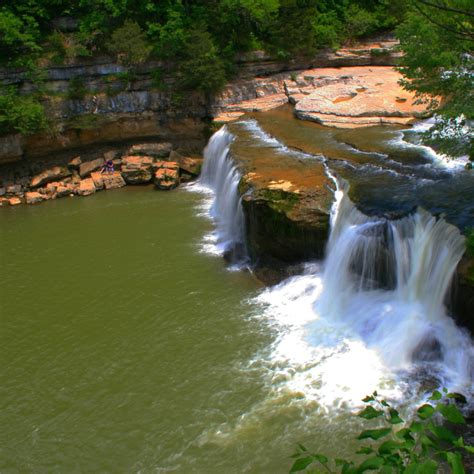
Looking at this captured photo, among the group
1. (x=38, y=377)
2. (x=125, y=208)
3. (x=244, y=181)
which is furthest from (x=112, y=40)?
(x=38, y=377)

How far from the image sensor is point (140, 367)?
28.4 feet

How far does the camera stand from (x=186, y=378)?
826 centimetres

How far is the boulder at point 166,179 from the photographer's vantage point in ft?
61.0

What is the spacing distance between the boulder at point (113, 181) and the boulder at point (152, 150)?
1526 millimetres

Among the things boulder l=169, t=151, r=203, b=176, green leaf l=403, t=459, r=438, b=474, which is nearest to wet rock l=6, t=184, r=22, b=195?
boulder l=169, t=151, r=203, b=176

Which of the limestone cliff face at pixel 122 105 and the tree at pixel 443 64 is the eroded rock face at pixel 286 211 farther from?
the limestone cliff face at pixel 122 105

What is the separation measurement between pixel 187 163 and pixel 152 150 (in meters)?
1.74

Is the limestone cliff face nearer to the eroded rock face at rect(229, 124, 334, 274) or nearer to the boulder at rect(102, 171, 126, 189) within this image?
the boulder at rect(102, 171, 126, 189)

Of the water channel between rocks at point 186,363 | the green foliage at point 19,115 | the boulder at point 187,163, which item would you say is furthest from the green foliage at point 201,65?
the water channel between rocks at point 186,363

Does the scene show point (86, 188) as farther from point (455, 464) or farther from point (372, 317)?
point (455, 464)

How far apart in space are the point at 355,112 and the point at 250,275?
891 centimetres

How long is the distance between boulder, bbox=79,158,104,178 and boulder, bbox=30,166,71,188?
0.55 metres

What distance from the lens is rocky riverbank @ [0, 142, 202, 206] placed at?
744 inches

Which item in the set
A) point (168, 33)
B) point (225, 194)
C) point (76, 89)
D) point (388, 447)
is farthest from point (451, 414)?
point (168, 33)
